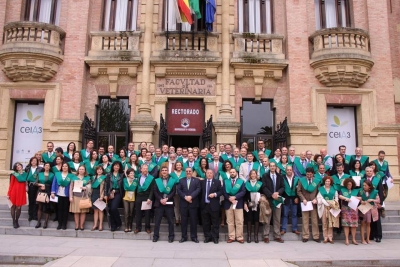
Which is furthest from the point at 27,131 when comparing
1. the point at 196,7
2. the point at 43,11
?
the point at 196,7

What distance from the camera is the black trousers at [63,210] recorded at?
934 cm

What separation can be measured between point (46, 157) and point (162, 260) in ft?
18.1

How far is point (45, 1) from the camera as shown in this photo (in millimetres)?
14539

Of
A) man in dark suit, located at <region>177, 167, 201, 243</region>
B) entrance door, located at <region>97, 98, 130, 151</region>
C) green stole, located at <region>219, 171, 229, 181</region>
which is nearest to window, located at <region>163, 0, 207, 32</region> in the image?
entrance door, located at <region>97, 98, 130, 151</region>

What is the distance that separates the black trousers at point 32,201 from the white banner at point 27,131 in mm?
4485

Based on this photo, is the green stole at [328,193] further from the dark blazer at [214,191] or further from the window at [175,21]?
the window at [175,21]

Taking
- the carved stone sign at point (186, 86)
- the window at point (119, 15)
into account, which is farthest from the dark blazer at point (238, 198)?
the window at point (119, 15)

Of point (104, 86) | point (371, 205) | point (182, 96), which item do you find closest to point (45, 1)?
point (104, 86)

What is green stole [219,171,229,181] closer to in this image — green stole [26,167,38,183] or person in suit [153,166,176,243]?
person in suit [153,166,176,243]

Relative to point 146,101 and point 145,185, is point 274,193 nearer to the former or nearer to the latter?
point 145,185

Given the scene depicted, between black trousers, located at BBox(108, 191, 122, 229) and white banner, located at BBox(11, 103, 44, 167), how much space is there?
619 cm

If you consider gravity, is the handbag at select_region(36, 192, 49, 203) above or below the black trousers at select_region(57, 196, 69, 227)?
above

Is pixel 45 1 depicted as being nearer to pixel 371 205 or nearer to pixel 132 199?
pixel 132 199

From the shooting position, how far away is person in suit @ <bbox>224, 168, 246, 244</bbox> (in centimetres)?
877
